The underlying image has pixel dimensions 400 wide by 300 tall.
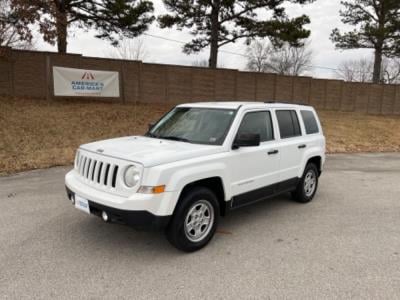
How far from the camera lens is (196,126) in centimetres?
479

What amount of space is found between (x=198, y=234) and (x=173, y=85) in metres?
14.5

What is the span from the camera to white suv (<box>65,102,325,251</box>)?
3.58 meters

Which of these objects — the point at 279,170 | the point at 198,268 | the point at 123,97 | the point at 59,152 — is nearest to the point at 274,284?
the point at 198,268

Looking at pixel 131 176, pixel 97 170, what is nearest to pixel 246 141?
pixel 131 176

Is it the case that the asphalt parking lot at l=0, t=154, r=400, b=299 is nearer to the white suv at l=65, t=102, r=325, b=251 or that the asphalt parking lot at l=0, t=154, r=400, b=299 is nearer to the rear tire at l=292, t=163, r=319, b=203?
the rear tire at l=292, t=163, r=319, b=203

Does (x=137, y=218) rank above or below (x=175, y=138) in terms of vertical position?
below

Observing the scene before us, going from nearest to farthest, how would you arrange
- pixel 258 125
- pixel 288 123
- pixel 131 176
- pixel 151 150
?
pixel 131 176 → pixel 151 150 → pixel 258 125 → pixel 288 123

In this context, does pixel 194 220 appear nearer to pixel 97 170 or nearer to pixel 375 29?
pixel 97 170

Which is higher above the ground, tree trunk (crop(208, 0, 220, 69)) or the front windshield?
tree trunk (crop(208, 0, 220, 69))

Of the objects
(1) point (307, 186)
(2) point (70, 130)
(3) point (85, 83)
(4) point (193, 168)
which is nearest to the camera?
(4) point (193, 168)

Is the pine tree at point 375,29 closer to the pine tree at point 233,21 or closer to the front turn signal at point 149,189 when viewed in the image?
the pine tree at point 233,21

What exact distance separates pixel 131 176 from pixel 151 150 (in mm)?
459

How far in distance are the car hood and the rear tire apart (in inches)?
91.2

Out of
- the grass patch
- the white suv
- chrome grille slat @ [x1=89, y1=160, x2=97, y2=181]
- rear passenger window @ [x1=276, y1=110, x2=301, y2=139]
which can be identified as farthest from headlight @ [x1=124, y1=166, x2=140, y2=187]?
the grass patch
